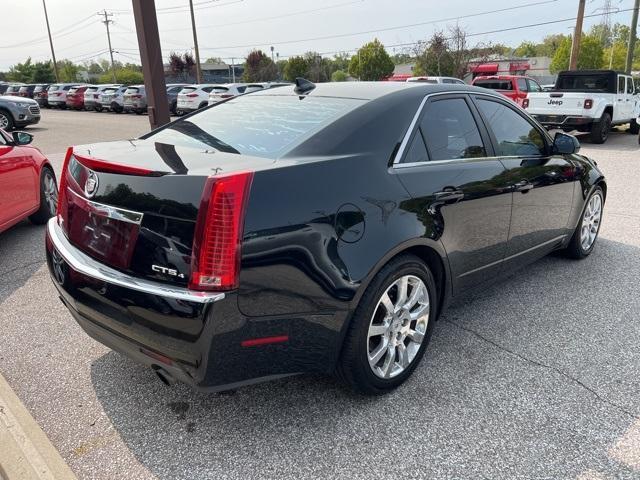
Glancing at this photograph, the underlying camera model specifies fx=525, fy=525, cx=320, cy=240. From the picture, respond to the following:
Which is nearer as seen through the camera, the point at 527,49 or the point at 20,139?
the point at 20,139

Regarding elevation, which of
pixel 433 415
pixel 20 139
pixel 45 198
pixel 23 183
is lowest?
pixel 433 415

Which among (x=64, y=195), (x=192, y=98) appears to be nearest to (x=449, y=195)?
(x=64, y=195)

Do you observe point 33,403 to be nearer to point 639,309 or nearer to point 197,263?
point 197,263

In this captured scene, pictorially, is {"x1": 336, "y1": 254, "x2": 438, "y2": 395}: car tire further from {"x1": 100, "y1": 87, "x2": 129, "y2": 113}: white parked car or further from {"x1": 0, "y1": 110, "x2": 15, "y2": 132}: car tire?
{"x1": 100, "y1": 87, "x2": 129, "y2": 113}: white parked car

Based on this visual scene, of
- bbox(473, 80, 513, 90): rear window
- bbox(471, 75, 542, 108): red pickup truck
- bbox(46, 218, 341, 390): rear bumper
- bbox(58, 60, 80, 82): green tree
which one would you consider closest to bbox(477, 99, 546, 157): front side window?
bbox(46, 218, 341, 390): rear bumper

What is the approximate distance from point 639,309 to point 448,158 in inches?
80.4

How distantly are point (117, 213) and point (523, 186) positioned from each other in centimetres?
272

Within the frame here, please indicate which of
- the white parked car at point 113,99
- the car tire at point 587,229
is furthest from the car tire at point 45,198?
the white parked car at point 113,99

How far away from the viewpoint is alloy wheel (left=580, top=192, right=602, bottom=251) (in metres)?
4.88

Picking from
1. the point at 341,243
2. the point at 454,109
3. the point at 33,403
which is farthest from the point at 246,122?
the point at 33,403

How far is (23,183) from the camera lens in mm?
5660

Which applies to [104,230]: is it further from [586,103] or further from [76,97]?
[76,97]

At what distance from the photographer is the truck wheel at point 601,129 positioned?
1398 cm

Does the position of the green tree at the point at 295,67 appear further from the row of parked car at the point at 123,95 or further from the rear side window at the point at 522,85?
the rear side window at the point at 522,85
